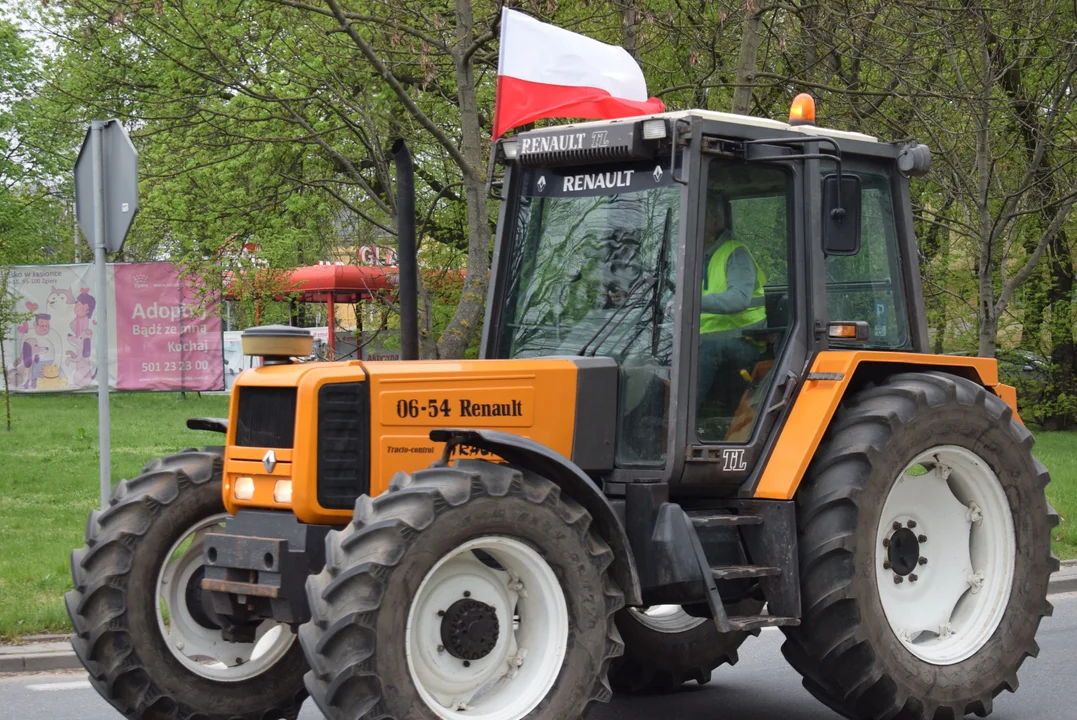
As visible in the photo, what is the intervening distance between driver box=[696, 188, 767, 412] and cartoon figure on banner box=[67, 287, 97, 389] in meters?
25.7

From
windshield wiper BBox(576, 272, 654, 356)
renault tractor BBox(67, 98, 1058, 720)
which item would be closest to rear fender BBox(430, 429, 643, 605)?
renault tractor BBox(67, 98, 1058, 720)

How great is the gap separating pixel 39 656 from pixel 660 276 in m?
4.27

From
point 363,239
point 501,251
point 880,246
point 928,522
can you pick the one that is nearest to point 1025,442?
point 928,522

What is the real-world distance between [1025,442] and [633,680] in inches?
86.8

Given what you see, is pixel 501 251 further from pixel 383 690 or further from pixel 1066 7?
pixel 1066 7

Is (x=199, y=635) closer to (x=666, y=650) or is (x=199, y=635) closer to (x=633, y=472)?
(x=633, y=472)

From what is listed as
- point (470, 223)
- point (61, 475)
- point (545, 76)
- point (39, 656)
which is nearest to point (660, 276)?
point (545, 76)

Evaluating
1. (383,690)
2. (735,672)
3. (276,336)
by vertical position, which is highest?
(276,336)

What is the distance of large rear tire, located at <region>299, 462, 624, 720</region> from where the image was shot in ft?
15.2

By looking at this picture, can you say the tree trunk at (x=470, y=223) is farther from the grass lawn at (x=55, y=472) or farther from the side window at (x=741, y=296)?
the side window at (x=741, y=296)

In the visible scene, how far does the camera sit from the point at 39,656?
7762mm

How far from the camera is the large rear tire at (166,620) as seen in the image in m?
5.77

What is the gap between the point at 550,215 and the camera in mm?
6383

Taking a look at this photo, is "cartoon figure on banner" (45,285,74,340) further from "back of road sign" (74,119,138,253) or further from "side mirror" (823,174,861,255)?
"side mirror" (823,174,861,255)
